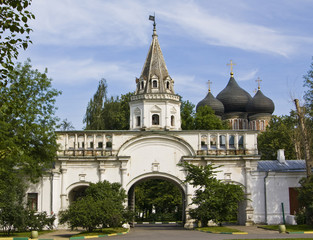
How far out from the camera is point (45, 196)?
3397cm

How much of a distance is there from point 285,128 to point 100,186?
29386 millimetres

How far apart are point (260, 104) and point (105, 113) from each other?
30.5 metres

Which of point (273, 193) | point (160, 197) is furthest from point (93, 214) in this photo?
point (160, 197)

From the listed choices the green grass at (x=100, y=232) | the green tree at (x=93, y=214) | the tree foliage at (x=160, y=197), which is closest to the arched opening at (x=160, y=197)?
the tree foliage at (x=160, y=197)

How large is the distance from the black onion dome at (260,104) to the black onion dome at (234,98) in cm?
161

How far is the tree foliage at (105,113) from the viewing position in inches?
2105

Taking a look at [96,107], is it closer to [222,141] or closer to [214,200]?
[222,141]

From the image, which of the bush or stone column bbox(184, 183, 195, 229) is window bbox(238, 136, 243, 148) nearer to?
stone column bbox(184, 183, 195, 229)

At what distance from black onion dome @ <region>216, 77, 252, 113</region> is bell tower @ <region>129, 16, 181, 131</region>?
40258 mm

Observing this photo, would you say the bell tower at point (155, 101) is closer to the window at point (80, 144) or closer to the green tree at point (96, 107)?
the window at point (80, 144)

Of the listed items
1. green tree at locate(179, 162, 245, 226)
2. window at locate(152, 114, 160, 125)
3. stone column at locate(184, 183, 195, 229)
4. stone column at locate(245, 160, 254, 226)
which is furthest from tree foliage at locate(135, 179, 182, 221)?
green tree at locate(179, 162, 245, 226)

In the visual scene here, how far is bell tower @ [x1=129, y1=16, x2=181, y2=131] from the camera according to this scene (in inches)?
1427

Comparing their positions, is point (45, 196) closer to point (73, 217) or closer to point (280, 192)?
point (73, 217)

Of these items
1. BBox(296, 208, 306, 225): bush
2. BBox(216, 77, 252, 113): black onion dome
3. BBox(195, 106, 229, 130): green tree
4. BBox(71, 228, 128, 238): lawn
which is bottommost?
BBox(71, 228, 128, 238): lawn
